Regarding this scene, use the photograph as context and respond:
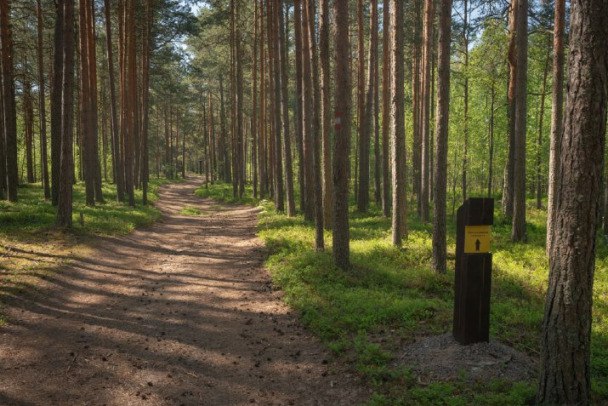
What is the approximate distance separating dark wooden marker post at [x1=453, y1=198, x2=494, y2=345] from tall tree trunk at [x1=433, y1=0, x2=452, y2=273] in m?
3.22

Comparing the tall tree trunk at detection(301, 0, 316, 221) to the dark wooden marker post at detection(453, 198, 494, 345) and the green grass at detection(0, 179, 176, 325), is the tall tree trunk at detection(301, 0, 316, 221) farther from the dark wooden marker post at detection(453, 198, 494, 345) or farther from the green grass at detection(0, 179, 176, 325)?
the dark wooden marker post at detection(453, 198, 494, 345)

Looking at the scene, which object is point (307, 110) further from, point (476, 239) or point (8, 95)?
point (8, 95)

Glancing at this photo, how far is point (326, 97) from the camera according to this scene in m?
12.0

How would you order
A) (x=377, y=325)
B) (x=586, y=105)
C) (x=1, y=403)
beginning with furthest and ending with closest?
(x=377, y=325), (x=1, y=403), (x=586, y=105)

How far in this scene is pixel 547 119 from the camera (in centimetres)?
3059

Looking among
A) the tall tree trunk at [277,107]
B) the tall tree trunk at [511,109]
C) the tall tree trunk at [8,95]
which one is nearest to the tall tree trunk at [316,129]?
the tall tree trunk at [277,107]

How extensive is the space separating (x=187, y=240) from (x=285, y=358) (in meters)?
9.52

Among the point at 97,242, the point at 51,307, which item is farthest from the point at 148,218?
the point at 51,307

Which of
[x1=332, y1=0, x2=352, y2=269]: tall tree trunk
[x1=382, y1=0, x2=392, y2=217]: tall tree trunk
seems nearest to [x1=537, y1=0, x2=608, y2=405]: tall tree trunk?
[x1=332, y1=0, x2=352, y2=269]: tall tree trunk

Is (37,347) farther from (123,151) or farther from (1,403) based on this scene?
(123,151)

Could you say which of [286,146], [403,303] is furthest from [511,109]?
[403,303]

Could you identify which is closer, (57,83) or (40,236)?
(40,236)

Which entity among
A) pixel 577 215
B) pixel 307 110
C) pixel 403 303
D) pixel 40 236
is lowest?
pixel 403 303

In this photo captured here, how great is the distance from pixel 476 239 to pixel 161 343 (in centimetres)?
465
